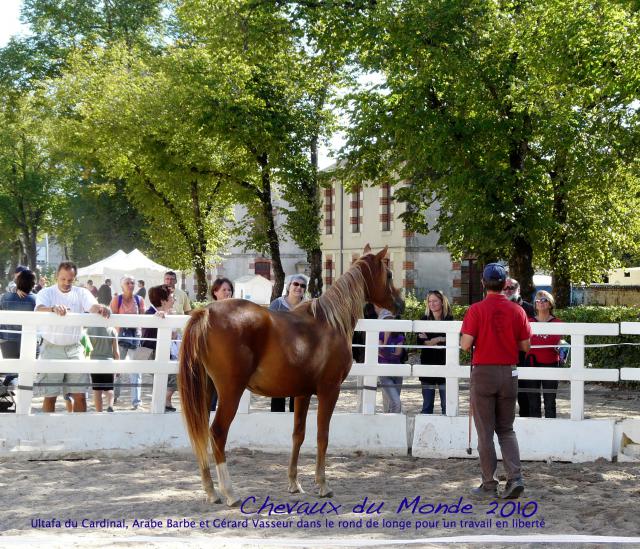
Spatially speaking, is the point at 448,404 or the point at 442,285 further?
the point at 442,285

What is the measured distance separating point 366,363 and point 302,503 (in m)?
2.56

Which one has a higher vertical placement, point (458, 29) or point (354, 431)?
point (458, 29)

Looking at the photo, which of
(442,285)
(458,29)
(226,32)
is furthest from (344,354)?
(442,285)

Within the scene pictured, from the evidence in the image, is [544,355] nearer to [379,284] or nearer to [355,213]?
[379,284]

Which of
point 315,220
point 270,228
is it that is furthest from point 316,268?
point 270,228

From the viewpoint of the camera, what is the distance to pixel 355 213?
51844 mm

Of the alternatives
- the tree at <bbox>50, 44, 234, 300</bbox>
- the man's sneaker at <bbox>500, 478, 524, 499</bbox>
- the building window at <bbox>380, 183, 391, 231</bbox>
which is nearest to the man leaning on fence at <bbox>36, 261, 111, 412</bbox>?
the man's sneaker at <bbox>500, 478, 524, 499</bbox>

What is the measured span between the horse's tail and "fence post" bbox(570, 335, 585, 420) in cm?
410

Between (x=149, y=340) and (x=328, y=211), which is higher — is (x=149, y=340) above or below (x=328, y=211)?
below

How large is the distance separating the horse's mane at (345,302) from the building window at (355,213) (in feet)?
142

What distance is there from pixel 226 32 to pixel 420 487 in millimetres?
17723

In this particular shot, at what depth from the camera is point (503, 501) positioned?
7.27 metres

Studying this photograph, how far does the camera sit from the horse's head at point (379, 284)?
8141 mm

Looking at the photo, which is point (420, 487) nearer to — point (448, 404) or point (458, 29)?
point (448, 404)
